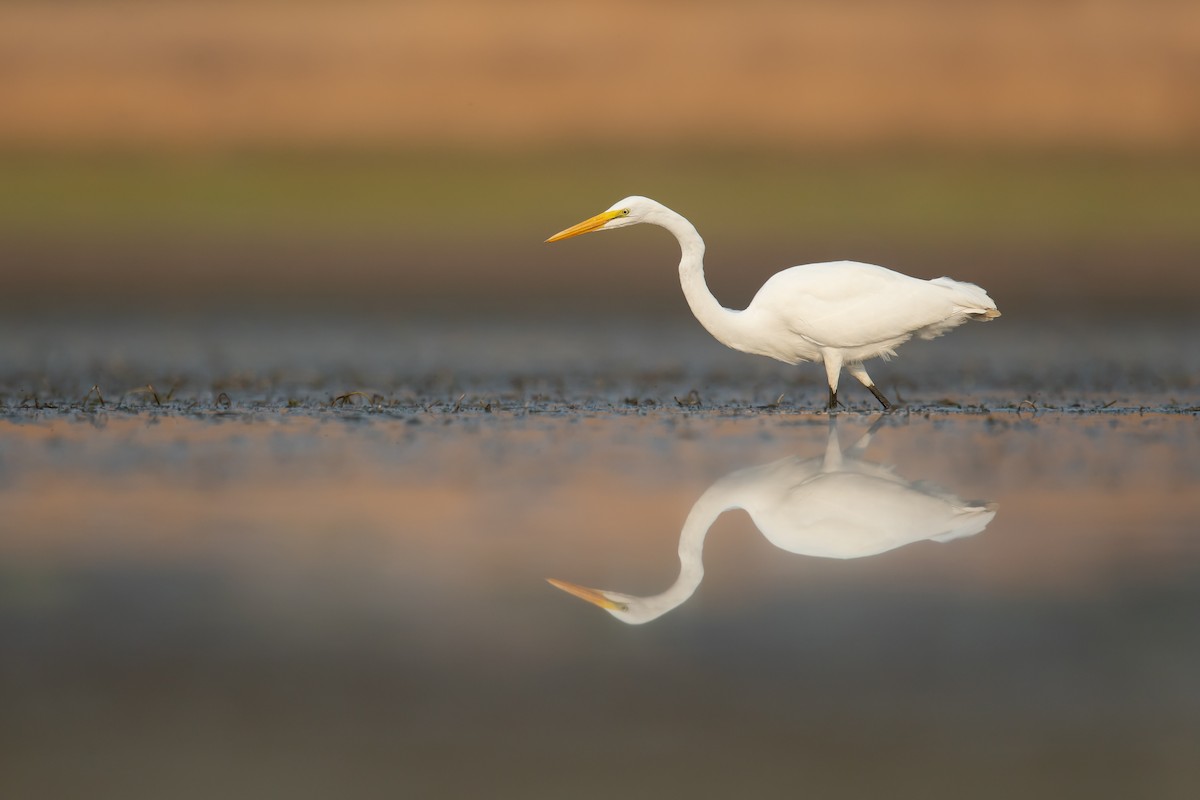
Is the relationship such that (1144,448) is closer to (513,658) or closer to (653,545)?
(653,545)

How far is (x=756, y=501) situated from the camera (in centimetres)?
589

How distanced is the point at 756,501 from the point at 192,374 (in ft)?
19.9

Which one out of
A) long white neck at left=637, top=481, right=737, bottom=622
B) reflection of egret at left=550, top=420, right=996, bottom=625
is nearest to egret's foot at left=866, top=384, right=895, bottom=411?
reflection of egret at left=550, top=420, right=996, bottom=625

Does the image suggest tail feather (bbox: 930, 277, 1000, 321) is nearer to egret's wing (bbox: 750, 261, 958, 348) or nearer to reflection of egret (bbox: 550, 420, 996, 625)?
egret's wing (bbox: 750, 261, 958, 348)

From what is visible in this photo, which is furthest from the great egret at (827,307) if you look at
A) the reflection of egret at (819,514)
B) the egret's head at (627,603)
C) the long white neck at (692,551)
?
the egret's head at (627,603)

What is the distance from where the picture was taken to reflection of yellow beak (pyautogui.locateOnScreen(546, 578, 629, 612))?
440 cm

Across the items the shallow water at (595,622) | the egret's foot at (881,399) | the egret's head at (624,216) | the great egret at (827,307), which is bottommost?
the shallow water at (595,622)

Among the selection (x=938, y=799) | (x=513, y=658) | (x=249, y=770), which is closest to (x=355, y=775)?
(x=249, y=770)

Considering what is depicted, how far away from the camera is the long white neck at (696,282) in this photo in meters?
9.06

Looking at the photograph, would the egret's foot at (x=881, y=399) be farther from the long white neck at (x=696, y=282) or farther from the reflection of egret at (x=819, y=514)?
the reflection of egret at (x=819, y=514)

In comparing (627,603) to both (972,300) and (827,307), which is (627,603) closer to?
(827,307)

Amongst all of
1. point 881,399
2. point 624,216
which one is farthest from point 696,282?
point 881,399

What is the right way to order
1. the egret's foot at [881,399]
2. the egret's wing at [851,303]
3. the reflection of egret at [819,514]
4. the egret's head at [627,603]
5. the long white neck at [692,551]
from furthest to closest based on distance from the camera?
1. the egret's foot at [881,399]
2. the egret's wing at [851,303]
3. the reflection of egret at [819,514]
4. the long white neck at [692,551]
5. the egret's head at [627,603]

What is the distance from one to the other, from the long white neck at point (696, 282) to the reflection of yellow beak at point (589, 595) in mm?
4567
